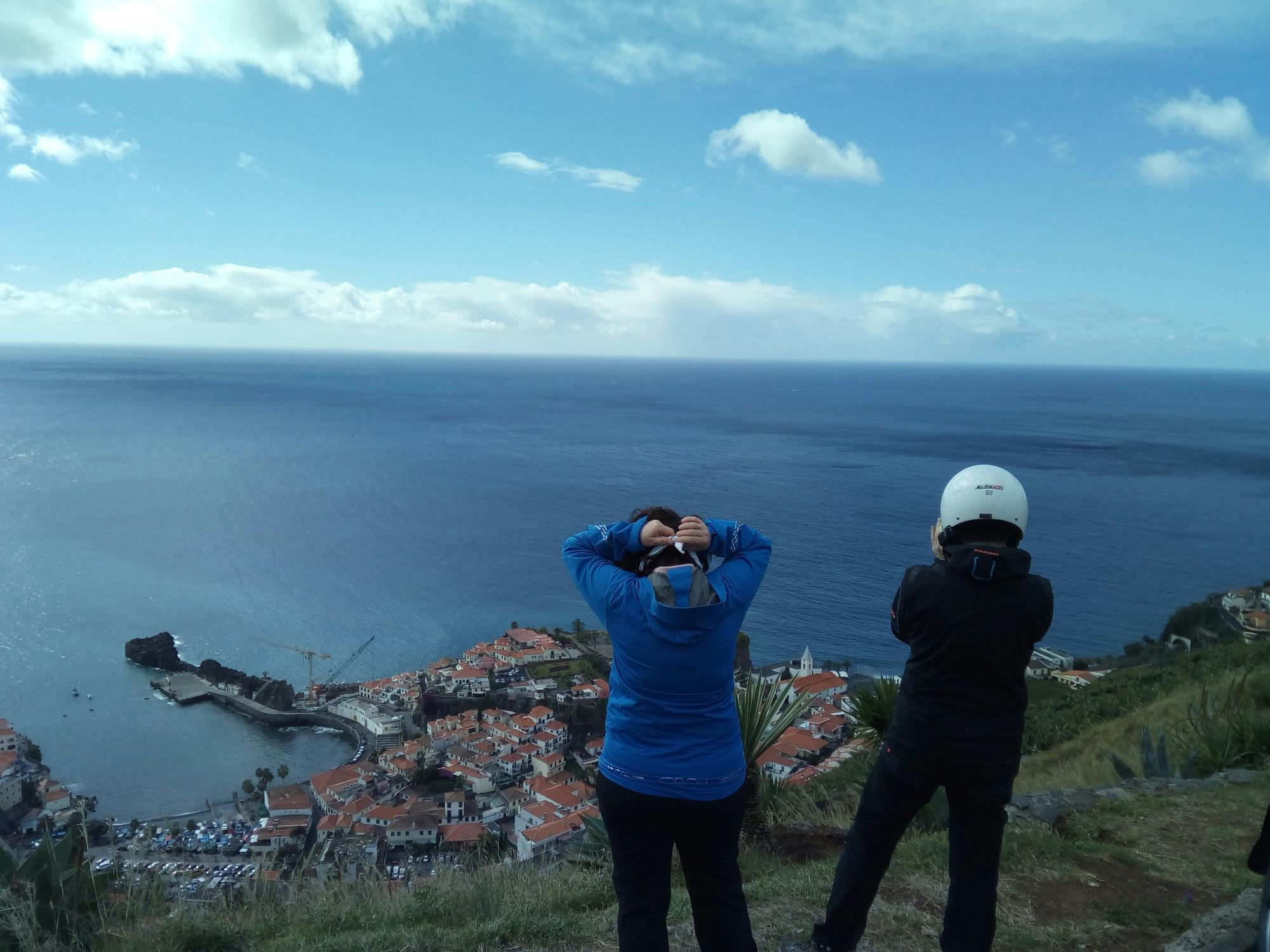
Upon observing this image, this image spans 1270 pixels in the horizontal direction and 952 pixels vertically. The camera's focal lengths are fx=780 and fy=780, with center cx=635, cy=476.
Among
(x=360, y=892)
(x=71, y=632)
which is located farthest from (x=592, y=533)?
(x=71, y=632)

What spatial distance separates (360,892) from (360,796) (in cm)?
1314

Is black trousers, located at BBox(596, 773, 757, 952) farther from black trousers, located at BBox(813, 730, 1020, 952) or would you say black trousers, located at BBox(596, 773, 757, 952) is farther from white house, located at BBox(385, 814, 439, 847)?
white house, located at BBox(385, 814, 439, 847)

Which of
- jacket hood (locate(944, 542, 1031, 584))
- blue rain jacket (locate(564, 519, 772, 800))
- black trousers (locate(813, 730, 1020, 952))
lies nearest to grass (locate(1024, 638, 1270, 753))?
black trousers (locate(813, 730, 1020, 952))

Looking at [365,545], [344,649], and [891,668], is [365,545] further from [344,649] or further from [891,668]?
[891,668]

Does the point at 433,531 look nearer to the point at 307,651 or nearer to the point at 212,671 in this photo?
the point at 307,651

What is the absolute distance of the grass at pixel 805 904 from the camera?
2.85m

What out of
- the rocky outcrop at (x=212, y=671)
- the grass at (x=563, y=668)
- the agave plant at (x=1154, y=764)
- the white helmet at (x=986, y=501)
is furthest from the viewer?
the grass at (x=563, y=668)

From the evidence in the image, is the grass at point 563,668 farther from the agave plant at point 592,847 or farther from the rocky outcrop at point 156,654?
the agave plant at point 592,847

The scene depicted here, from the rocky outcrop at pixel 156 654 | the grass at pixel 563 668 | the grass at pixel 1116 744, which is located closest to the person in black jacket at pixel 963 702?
the grass at pixel 1116 744

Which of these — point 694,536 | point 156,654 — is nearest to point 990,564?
point 694,536

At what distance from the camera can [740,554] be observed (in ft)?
7.82

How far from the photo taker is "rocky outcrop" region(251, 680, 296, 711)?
910 inches

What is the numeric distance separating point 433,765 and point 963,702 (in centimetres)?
1769

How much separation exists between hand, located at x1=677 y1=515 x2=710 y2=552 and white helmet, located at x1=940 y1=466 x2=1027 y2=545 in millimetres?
779
